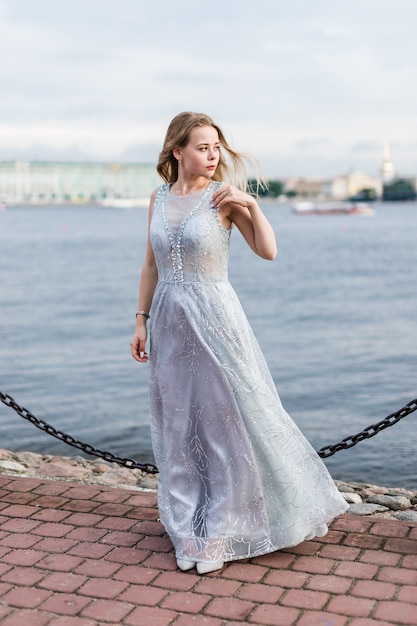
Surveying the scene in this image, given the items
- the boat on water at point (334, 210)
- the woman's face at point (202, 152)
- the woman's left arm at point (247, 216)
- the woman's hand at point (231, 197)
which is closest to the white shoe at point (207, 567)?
the woman's left arm at point (247, 216)

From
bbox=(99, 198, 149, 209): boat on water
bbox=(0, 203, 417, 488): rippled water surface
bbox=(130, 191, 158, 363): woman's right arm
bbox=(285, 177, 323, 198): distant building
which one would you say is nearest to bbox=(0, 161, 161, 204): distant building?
bbox=(99, 198, 149, 209): boat on water

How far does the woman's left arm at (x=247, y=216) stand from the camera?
3514 mm

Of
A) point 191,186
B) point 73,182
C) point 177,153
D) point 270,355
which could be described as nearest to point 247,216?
point 191,186

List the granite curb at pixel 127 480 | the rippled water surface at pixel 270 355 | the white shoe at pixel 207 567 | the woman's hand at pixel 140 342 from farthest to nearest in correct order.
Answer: the rippled water surface at pixel 270 355 → the granite curb at pixel 127 480 → the woman's hand at pixel 140 342 → the white shoe at pixel 207 567

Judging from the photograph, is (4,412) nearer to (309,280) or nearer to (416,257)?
(309,280)

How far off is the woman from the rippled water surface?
3.73 m

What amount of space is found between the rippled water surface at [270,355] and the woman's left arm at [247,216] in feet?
13.3

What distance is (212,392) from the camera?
11.7ft

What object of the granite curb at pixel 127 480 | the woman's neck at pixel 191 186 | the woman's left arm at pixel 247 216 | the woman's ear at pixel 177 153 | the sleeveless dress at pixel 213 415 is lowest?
the granite curb at pixel 127 480

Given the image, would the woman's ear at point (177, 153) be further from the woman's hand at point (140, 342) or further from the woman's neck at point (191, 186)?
the woman's hand at point (140, 342)

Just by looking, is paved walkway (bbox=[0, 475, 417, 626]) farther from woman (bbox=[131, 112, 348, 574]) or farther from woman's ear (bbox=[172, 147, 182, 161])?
woman's ear (bbox=[172, 147, 182, 161])

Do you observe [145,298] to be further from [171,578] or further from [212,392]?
[171,578]

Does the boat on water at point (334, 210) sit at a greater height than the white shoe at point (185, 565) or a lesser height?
lesser

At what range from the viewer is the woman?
3562 millimetres
